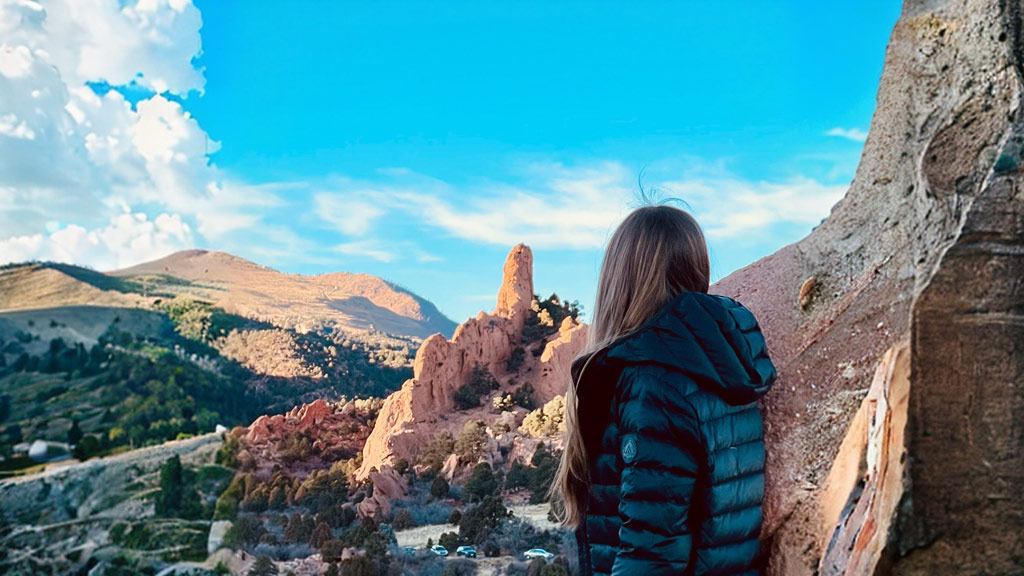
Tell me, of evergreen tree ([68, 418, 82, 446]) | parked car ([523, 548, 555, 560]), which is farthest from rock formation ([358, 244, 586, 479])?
evergreen tree ([68, 418, 82, 446])

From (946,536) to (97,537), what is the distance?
77.3ft

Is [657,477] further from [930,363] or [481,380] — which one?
[481,380]

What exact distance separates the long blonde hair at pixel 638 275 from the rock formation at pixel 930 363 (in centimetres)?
45

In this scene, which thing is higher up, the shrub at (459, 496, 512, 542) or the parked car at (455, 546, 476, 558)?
the shrub at (459, 496, 512, 542)

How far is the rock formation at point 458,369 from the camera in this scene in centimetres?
2225

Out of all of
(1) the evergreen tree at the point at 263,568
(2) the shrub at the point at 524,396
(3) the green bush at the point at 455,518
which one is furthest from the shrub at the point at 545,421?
(1) the evergreen tree at the point at 263,568

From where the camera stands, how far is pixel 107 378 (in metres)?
23.5

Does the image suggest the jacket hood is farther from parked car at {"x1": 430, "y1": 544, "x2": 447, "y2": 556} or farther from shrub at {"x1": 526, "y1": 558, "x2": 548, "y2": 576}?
parked car at {"x1": 430, "y1": 544, "x2": 447, "y2": 556}

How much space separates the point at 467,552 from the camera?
18.6 m

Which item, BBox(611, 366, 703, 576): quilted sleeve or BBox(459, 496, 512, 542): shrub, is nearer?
BBox(611, 366, 703, 576): quilted sleeve

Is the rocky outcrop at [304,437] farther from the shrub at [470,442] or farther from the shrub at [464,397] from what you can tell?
the shrub at [470,442]

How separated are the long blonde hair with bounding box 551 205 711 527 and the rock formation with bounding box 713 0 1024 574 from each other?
45cm

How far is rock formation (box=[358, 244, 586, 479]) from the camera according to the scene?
22250 mm

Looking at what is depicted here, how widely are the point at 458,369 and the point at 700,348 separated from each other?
888 inches
